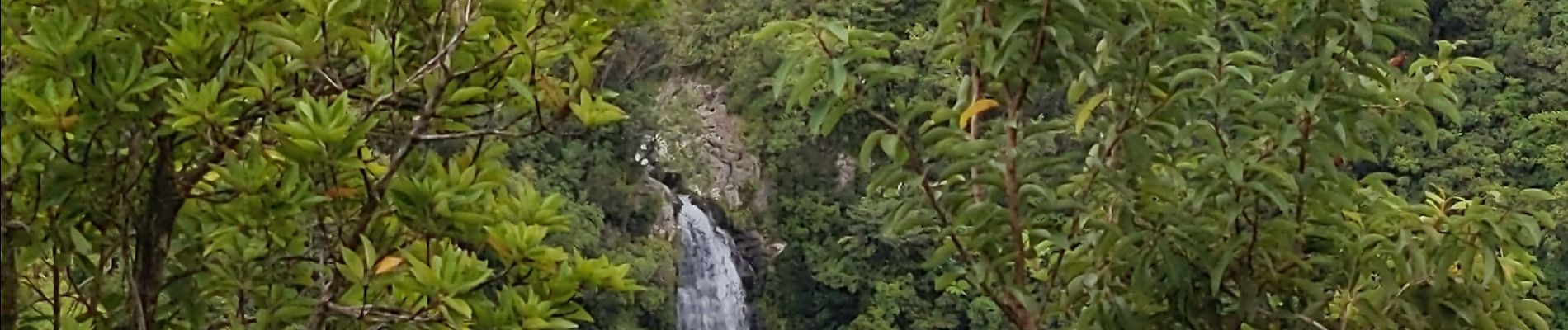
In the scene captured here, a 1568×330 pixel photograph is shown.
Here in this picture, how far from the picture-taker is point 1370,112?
1.57 metres

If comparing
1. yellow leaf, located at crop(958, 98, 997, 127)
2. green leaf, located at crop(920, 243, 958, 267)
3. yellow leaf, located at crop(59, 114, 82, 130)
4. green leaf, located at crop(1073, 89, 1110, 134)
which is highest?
yellow leaf, located at crop(59, 114, 82, 130)

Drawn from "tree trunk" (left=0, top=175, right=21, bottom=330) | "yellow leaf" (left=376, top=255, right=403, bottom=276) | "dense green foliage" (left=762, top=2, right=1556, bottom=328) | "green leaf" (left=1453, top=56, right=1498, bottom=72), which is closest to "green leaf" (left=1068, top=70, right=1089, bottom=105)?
"dense green foliage" (left=762, top=2, right=1556, bottom=328)

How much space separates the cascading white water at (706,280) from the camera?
469 inches

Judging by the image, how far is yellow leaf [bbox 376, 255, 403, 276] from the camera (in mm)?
1217

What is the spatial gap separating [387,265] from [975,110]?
586mm

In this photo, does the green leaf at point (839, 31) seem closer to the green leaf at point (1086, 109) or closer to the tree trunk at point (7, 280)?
the green leaf at point (1086, 109)

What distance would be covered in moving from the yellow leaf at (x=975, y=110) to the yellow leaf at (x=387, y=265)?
0.56m

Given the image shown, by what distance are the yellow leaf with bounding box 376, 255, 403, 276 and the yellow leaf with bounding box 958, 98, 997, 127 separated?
560mm

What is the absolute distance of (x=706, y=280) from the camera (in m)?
12.2

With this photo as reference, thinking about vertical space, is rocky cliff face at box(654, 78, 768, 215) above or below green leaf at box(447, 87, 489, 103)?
below

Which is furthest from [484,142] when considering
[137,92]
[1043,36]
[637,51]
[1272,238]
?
[637,51]

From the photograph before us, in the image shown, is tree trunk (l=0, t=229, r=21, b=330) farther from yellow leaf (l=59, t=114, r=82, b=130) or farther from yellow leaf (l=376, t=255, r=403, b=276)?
yellow leaf (l=376, t=255, r=403, b=276)

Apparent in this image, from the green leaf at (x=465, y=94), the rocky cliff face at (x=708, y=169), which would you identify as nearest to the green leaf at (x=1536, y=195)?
the green leaf at (x=465, y=94)

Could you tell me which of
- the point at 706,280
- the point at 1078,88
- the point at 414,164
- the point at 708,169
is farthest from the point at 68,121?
the point at 708,169
